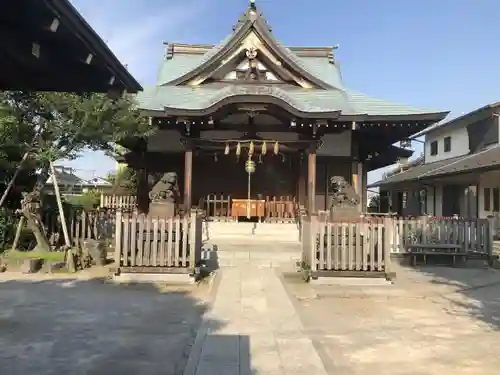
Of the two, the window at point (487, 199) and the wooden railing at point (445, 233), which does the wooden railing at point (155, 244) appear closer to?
the wooden railing at point (445, 233)

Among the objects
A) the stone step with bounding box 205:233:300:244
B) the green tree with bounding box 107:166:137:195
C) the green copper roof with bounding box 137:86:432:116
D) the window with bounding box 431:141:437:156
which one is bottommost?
the stone step with bounding box 205:233:300:244

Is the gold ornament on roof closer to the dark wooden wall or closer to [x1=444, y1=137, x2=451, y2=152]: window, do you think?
the dark wooden wall

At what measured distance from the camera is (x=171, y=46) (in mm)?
21734

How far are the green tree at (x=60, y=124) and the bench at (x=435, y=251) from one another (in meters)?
8.19

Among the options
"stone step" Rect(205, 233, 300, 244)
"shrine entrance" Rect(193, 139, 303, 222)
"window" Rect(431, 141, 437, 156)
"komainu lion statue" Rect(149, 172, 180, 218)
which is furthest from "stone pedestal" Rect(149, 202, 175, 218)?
"window" Rect(431, 141, 437, 156)

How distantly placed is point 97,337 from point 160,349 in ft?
2.94

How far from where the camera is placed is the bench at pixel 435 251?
13172 mm

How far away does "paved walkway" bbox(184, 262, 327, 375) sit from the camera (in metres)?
4.76

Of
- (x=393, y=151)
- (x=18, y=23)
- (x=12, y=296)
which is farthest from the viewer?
(x=393, y=151)

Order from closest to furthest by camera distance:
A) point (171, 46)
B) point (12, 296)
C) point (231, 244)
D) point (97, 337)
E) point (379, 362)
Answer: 1. point (379, 362)
2. point (97, 337)
3. point (12, 296)
4. point (231, 244)
5. point (171, 46)

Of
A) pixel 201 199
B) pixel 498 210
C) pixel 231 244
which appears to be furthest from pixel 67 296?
pixel 498 210

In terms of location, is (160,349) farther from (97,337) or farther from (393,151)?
(393,151)

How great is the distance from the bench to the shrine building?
310 centimetres

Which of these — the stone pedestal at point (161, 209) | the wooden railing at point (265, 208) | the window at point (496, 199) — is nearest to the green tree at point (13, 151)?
the stone pedestal at point (161, 209)
